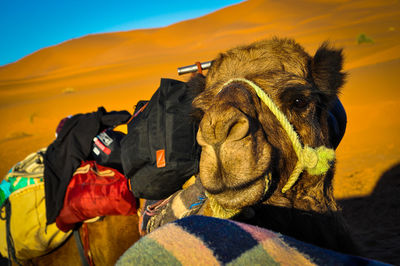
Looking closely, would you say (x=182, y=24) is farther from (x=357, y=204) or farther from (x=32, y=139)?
(x=357, y=204)

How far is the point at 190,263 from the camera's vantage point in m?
0.89

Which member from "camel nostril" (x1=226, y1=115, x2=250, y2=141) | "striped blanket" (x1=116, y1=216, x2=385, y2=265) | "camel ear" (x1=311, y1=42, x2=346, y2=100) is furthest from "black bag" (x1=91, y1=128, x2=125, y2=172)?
"striped blanket" (x1=116, y1=216, x2=385, y2=265)

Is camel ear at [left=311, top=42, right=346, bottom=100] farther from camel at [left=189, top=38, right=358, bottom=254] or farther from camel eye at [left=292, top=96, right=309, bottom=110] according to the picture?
camel eye at [left=292, top=96, right=309, bottom=110]

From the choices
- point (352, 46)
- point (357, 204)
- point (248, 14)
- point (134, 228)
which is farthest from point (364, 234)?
point (248, 14)

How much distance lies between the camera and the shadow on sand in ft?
15.8

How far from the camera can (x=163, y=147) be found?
7.79 feet

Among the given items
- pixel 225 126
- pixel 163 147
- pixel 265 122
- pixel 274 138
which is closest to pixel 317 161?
pixel 274 138

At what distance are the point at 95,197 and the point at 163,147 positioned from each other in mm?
865

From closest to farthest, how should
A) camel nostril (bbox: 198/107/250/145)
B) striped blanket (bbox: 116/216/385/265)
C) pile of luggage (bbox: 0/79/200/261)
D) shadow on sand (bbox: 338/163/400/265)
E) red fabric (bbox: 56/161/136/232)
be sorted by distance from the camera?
striped blanket (bbox: 116/216/385/265) → camel nostril (bbox: 198/107/250/145) → pile of luggage (bbox: 0/79/200/261) → red fabric (bbox: 56/161/136/232) → shadow on sand (bbox: 338/163/400/265)

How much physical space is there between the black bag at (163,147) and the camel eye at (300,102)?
2.54 ft

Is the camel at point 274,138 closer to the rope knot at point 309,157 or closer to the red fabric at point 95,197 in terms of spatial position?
the rope knot at point 309,157

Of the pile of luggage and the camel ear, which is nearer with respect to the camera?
the camel ear

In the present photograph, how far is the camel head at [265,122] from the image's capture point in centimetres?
161

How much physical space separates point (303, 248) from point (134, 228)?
2383 mm
